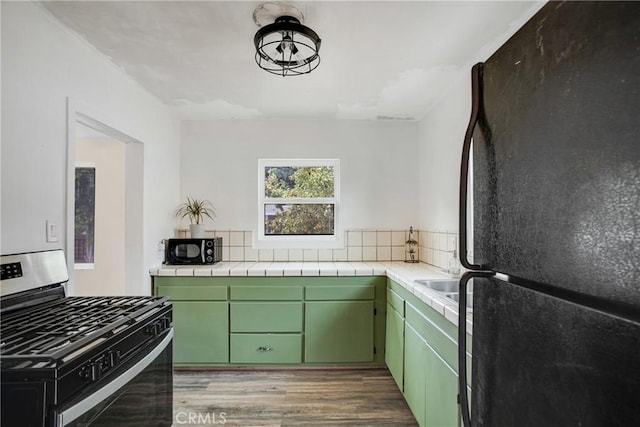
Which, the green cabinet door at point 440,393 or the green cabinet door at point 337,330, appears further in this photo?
the green cabinet door at point 337,330

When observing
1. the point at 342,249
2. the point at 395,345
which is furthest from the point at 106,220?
the point at 395,345

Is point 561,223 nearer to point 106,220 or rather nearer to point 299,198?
→ point 299,198

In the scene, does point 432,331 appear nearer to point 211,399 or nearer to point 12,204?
point 211,399

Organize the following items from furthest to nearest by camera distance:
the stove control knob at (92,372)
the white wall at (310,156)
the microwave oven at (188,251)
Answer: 1. the white wall at (310,156)
2. the microwave oven at (188,251)
3. the stove control knob at (92,372)

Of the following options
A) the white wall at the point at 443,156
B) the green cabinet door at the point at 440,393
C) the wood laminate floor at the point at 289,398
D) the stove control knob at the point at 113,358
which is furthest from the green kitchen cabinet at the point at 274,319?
the stove control knob at the point at 113,358

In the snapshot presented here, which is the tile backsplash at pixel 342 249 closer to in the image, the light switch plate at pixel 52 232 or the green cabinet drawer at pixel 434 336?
the green cabinet drawer at pixel 434 336

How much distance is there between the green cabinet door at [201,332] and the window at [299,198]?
0.95 m

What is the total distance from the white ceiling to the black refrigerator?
3.59ft

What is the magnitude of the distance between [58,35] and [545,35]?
2197 millimetres

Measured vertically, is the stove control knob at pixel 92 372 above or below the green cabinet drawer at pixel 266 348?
above

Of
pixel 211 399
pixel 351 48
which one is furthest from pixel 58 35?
pixel 211 399

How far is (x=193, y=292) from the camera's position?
2889 mm

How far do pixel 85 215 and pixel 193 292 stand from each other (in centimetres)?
203

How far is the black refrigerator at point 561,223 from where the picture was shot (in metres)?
0.47
